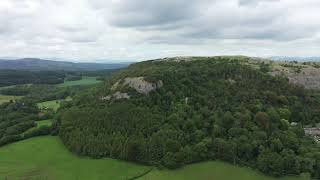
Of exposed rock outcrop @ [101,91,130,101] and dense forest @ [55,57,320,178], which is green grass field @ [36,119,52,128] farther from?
exposed rock outcrop @ [101,91,130,101]

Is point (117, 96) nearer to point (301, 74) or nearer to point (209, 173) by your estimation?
point (209, 173)

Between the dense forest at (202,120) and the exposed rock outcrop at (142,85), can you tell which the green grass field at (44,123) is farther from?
the exposed rock outcrop at (142,85)

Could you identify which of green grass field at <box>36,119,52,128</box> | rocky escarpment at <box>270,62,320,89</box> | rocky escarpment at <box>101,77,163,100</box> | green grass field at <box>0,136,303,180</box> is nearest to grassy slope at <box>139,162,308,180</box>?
green grass field at <box>0,136,303,180</box>

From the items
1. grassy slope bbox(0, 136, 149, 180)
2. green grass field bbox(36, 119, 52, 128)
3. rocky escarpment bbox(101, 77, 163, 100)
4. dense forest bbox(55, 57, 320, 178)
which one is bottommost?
grassy slope bbox(0, 136, 149, 180)

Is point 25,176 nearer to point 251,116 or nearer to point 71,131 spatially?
point 71,131

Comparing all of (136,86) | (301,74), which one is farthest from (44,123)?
(301,74)

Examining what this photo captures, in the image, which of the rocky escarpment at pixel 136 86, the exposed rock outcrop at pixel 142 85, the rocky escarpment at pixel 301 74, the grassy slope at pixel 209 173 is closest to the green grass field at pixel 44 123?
the rocky escarpment at pixel 136 86

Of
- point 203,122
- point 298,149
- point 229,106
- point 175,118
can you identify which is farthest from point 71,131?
point 298,149
